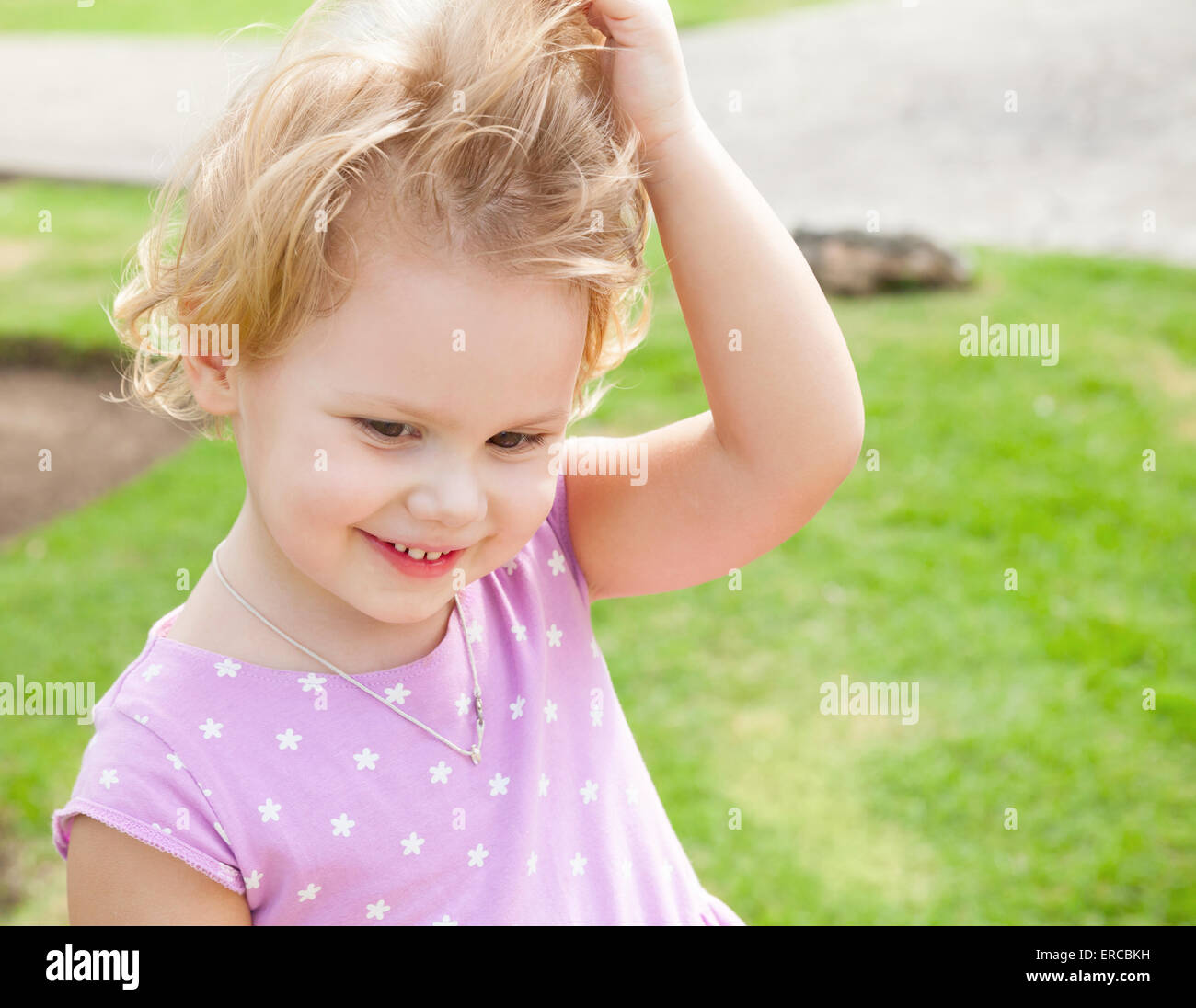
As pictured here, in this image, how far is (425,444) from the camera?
1.26 m

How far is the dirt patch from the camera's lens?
4873 millimetres

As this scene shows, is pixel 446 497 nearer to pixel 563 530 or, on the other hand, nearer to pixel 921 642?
pixel 563 530

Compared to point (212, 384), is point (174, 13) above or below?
above

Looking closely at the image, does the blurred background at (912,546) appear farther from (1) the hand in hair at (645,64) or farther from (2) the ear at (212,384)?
(1) the hand in hair at (645,64)

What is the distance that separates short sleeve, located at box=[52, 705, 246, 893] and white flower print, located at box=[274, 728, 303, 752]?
99mm

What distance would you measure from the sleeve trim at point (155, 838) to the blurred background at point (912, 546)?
0.76 m

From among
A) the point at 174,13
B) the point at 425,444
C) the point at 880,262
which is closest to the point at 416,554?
the point at 425,444

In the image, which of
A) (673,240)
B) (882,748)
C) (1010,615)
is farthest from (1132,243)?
(673,240)

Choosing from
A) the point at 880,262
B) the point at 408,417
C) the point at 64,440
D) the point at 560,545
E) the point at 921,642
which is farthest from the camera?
the point at 880,262

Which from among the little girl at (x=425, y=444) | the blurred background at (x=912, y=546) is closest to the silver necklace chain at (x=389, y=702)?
the little girl at (x=425, y=444)

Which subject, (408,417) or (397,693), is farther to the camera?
(397,693)

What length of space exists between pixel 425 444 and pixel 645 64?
1.55 feet

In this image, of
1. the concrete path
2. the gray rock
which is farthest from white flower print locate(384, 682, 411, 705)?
the concrete path
